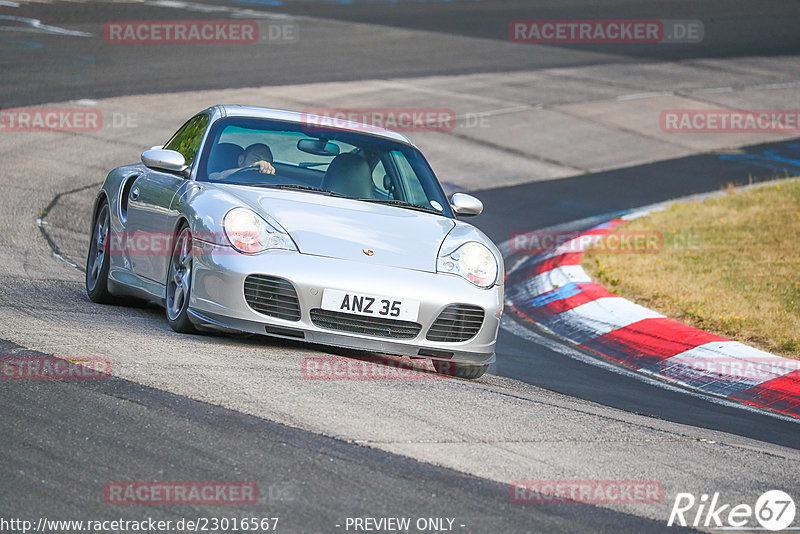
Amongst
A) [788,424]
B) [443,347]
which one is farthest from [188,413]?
[788,424]

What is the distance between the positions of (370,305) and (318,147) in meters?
1.63

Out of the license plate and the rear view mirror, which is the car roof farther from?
the license plate

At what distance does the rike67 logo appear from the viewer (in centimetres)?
427

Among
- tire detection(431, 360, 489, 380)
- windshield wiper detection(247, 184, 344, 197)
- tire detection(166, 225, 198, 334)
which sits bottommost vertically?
tire detection(431, 360, 489, 380)

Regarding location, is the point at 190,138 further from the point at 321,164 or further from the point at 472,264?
the point at 472,264

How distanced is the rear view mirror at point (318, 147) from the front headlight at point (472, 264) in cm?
125

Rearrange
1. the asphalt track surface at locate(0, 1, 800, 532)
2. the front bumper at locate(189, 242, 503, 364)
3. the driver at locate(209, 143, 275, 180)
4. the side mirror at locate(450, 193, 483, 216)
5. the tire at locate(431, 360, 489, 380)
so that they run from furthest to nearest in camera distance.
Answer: the side mirror at locate(450, 193, 483, 216), the driver at locate(209, 143, 275, 180), the tire at locate(431, 360, 489, 380), the front bumper at locate(189, 242, 503, 364), the asphalt track surface at locate(0, 1, 800, 532)

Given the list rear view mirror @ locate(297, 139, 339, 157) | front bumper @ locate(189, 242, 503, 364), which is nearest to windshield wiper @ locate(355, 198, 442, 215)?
rear view mirror @ locate(297, 139, 339, 157)

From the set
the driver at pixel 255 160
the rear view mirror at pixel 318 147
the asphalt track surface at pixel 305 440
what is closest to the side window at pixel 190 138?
the driver at pixel 255 160

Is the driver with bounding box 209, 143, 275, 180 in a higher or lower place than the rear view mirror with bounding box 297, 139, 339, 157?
lower

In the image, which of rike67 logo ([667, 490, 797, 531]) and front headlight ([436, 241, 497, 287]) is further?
front headlight ([436, 241, 497, 287])

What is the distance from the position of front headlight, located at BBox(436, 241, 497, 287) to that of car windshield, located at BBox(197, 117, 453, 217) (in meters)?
0.69

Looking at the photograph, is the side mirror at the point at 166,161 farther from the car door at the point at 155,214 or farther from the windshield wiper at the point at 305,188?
the windshield wiper at the point at 305,188

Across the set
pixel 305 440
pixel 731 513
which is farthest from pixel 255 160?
pixel 731 513
